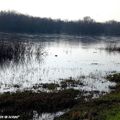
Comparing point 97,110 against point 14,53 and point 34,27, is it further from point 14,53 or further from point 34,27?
point 34,27

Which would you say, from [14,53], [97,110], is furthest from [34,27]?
[97,110]

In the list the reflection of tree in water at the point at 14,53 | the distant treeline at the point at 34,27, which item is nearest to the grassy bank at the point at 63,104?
the reflection of tree in water at the point at 14,53

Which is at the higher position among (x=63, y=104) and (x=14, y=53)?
(x=14, y=53)

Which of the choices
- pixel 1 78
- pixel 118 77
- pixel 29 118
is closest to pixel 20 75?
pixel 1 78

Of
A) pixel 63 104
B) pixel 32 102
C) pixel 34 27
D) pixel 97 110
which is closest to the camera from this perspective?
pixel 97 110

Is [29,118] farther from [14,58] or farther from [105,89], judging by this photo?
[14,58]

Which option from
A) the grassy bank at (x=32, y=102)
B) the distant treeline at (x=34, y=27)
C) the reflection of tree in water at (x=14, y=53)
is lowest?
the grassy bank at (x=32, y=102)

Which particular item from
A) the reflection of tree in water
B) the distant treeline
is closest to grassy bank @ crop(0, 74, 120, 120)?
the reflection of tree in water

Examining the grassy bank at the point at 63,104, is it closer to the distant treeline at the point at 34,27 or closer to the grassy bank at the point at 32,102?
the grassy bank at the point at 32,102

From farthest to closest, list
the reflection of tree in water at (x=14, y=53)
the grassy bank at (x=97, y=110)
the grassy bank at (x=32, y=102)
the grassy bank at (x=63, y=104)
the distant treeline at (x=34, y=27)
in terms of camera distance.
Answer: the distant treeline at (x=34, y=27) < the reflection of tree in water at (x=14, y=53) < the grassy bank at (x=32, y=102) < the grassy bank at (x=63, y=104) < the grassy bank at (x=97, y=110)

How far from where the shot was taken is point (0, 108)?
540 inches

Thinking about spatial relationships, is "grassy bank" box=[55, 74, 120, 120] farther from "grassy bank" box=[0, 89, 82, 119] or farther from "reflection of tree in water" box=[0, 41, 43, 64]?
"reflection of tree in water" box=[0, 41, 43, 64]

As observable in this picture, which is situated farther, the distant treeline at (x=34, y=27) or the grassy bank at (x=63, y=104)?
the distant treeline at (x=34, y=27)

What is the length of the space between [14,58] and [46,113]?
20.9 m
